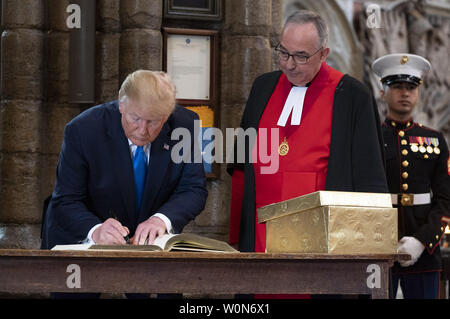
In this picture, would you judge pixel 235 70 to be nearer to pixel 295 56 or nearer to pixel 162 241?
pixel 295 56

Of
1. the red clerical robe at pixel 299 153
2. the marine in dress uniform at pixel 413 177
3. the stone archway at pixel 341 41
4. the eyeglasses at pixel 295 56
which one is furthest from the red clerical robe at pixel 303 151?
the stone archway at pixel 341 41

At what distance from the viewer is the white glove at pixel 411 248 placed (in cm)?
345

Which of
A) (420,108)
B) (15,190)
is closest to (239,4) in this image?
(15,190)

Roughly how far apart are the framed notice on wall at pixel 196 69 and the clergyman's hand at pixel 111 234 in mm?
1590

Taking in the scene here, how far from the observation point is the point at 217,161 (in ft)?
13.4

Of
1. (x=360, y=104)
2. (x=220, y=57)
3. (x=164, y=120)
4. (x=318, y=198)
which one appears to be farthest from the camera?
(x=220, y=57)

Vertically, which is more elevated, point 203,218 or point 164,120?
point 164,120

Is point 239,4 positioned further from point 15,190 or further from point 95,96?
point 15,190

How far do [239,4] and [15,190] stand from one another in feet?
4.95

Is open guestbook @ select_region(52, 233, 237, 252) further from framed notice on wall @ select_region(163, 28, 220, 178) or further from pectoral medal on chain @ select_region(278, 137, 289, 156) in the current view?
framed notice on wall @ select_region(163, 28, 220, 178)

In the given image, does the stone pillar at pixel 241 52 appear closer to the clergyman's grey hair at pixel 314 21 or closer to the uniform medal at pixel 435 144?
the uniform medal at pixel 435 144

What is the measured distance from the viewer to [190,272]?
2.19 meters
